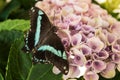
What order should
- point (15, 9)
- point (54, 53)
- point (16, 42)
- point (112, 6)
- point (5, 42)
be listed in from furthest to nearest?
point (15, 9), point (112, 6), point (5, 42), point (16, 42), point (54, 53)

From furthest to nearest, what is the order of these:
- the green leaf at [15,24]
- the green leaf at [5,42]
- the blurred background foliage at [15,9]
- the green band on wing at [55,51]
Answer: the blurred background foliage at [15,9] < the green leaf at [15,24] < the green leaf at [5,42] < the green band on wing at [55,51]

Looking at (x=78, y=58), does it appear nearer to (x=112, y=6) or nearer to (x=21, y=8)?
(x=112, y=6)

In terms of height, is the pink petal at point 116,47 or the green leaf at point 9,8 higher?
the pink petal at point 116,47

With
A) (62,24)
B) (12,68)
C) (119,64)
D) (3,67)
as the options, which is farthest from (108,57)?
(3,67)

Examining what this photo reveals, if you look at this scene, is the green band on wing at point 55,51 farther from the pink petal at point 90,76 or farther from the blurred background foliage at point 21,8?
the blurred background foliage at point 21,8

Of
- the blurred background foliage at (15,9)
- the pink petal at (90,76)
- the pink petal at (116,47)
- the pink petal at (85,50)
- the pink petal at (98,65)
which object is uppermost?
the pink petal at (85,50)

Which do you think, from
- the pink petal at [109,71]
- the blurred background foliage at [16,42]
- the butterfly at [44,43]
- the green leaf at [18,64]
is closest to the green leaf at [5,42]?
the blurred background foliage at [16,42]

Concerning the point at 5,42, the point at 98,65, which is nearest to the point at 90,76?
the point at 98,65

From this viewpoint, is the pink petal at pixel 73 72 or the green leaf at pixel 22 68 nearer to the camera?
the pink petal at pixel 73 72
